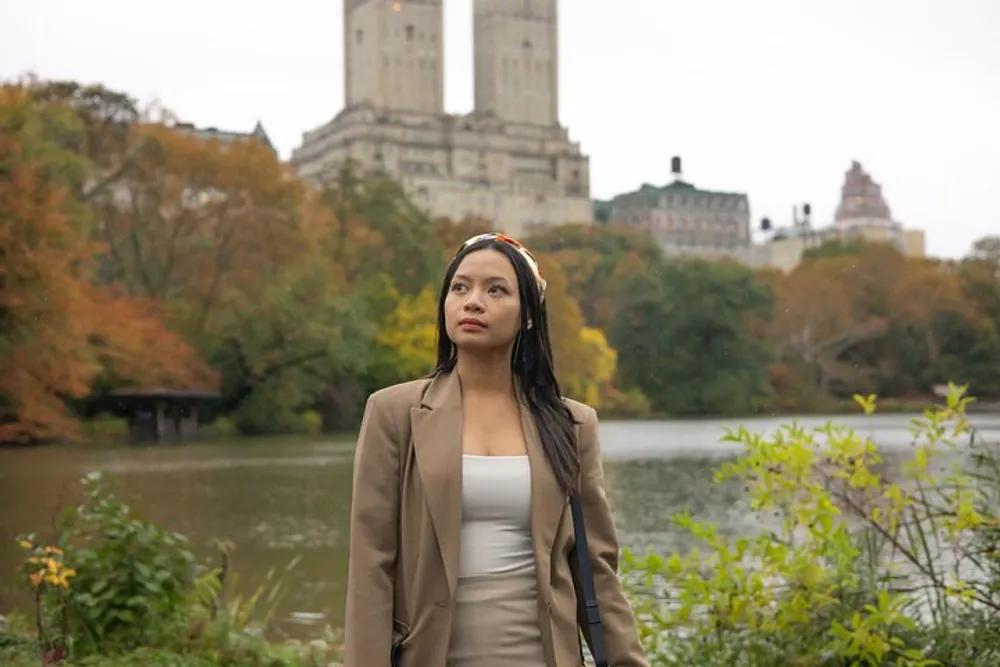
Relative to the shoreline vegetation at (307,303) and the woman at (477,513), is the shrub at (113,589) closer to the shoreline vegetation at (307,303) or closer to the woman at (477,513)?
the woman at (477,513)

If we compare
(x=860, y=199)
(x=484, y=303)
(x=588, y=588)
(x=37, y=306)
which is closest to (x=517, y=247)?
(x=484, y=303)

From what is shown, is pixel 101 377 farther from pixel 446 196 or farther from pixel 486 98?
pixel 486 98

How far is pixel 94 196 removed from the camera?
19.8m

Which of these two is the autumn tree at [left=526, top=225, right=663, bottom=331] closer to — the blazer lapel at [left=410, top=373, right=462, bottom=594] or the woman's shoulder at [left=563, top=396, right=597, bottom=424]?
the woman's shoulder at [left=563, top=396, right=597, bottom=424]

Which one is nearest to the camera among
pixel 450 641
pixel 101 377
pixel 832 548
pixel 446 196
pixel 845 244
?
pixel 450 641

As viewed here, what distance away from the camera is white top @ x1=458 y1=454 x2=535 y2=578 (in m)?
1.61

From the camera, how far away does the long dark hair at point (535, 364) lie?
166 centimetres

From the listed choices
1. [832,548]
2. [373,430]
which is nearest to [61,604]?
[832,548]

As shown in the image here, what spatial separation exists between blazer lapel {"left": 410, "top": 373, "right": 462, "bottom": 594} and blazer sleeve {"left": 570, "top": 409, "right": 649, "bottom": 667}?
193 millimetres

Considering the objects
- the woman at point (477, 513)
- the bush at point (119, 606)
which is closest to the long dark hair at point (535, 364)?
the woman at point (477, 513)

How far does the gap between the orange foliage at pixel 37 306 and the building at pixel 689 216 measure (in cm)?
5821

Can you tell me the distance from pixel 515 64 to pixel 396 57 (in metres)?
6.56

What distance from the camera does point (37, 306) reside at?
11523 mm

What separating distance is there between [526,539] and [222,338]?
19.7m
